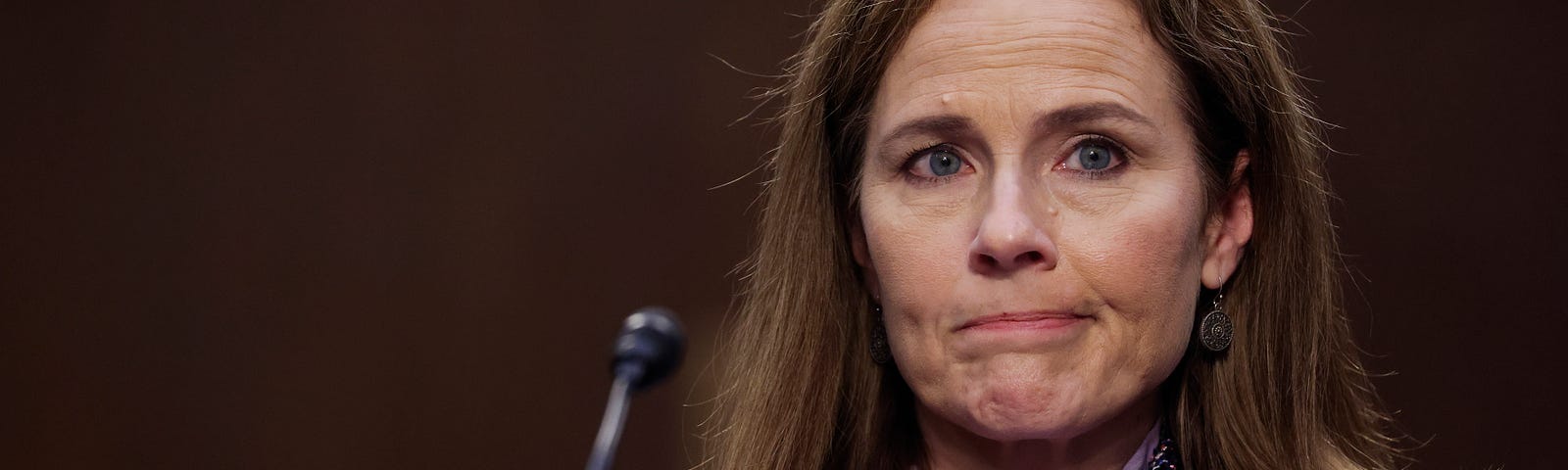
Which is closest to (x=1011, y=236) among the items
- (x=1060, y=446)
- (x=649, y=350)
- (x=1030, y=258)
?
(x=1030, y=258)

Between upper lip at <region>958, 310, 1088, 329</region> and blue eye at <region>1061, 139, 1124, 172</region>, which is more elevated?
blue eye at <region>1061, 139, 1124, 172</region>

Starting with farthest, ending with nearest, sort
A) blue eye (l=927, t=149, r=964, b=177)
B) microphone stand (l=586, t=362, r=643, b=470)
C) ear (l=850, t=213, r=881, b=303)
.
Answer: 1. ear (l=850, t=213, r=881, b=303)
2. blue eye (l=927, t=149, r=964, b=177)
3. microphone stand (l=586, t=362, r=643, b=470)

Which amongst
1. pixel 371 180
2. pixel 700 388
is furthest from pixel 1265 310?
pixel 371 180

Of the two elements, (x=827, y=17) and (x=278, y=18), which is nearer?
(x=827, y=17)

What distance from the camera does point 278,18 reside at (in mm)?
3041

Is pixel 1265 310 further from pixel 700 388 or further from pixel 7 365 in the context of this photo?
pixel 7 365

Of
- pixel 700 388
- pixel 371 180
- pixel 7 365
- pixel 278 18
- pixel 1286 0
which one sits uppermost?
pixel 1286 0

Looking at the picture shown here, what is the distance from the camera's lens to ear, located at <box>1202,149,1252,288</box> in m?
1.90

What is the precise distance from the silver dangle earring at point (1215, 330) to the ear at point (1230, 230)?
37 mm

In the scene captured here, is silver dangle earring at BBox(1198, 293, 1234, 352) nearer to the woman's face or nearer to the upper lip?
the woman's face

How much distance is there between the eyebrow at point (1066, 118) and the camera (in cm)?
177

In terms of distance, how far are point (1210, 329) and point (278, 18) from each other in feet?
6.23

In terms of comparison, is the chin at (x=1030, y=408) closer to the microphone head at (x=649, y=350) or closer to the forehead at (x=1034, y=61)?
the forehead at (x=1034, y=61)

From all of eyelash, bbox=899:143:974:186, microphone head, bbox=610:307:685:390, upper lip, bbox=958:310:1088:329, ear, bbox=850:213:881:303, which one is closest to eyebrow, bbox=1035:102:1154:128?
eyelash, bbox=899:143:974:186
